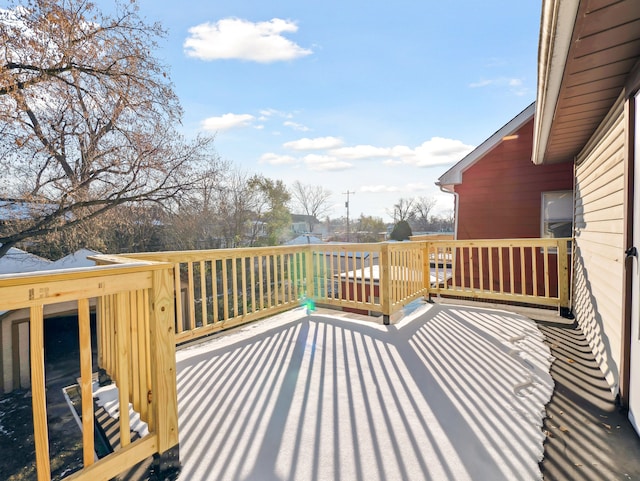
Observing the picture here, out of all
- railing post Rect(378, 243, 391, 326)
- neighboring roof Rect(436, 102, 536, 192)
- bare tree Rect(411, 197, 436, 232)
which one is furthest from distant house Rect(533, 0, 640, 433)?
bare tree Rect(411, 197, 436, 232)

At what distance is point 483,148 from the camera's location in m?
6.47

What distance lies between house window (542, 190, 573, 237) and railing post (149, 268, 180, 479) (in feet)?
21.1

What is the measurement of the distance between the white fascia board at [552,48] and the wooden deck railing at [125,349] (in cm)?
220

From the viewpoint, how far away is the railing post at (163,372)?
1.49 m

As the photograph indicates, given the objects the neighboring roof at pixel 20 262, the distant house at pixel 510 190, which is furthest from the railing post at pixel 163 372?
the neighboring roof at pixel 20 262

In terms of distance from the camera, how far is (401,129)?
9812mm

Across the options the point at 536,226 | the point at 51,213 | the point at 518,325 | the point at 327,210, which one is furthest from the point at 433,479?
the point at 327,210

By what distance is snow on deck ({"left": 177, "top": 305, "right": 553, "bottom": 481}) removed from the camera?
1.52 metres

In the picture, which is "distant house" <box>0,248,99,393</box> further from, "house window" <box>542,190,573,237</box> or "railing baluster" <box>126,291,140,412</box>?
"house window" <box>542,190,573,237</box>

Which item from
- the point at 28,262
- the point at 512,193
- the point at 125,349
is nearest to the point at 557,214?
the point at 512,193

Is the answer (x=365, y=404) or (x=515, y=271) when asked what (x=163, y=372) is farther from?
(x=515, y=271)

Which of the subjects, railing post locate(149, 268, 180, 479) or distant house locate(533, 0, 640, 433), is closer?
railing post locate(149, 268, 180, 479)

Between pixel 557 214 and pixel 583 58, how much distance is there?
4.70 metres

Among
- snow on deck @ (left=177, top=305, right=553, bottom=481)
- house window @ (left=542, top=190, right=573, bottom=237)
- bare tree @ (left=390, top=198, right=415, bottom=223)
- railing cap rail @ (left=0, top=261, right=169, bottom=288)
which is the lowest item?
snow on deck @ (left=177, top=305, right=553, bottom=481)
